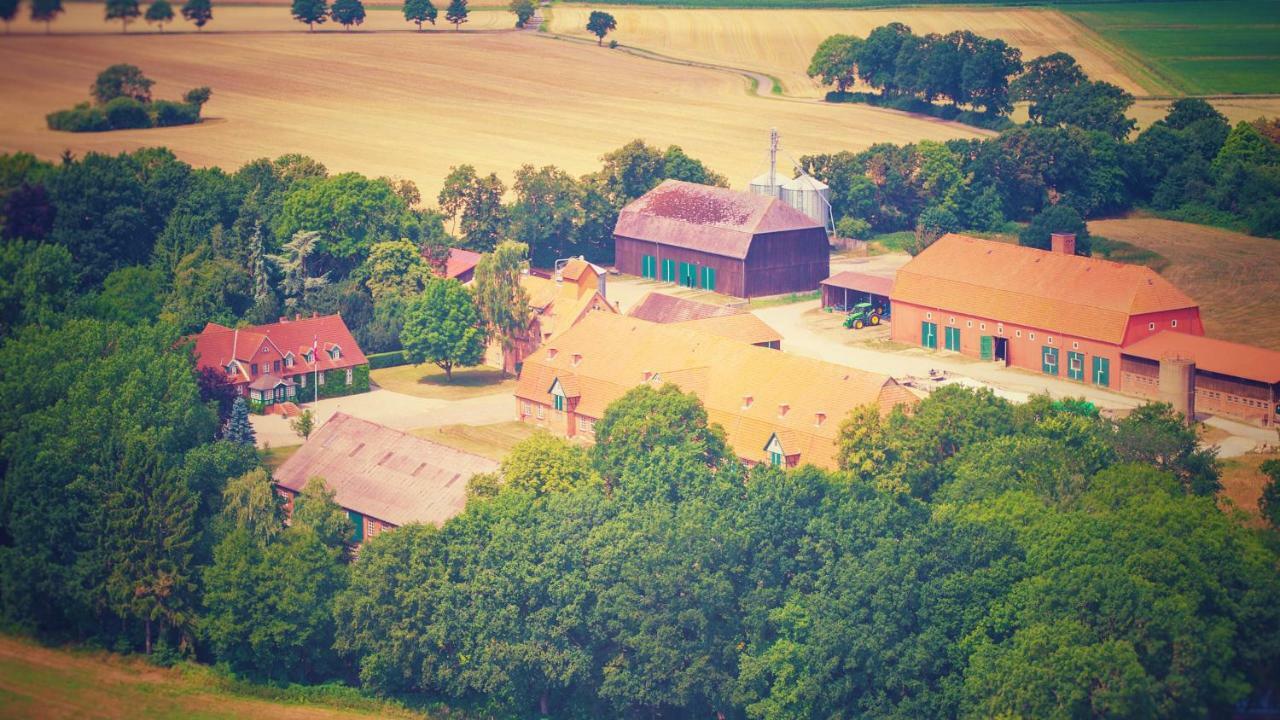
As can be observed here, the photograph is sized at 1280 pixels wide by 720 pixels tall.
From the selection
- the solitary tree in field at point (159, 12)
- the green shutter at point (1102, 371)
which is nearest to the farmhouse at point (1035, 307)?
the green shutter at point (1102, 371)

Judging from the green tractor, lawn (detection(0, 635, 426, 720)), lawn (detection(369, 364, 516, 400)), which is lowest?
lawn (detection(0, 635, 426, 720))

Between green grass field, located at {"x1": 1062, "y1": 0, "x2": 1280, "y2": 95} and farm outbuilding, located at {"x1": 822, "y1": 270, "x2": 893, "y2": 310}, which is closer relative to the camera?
farm outbuilding, located at {"x1": 822, "y1": 270, "x2": 893, "y2": 310}

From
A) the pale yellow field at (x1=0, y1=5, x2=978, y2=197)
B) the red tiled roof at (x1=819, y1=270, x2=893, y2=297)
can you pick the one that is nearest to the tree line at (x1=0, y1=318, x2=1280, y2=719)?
the pale yellow field at (x1=0, y1=5, x2=978, y2=197)

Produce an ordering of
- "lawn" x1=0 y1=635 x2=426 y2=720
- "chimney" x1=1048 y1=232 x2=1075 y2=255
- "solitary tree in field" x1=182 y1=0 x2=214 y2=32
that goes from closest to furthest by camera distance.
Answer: "lawn" x1=0 y1=635 x2=426 y2=720, "solitary tree in field" x1=182 y1=0 x2=214 y2=32, "chimney" x1=1048 y1=232 x2=1075 y2=255

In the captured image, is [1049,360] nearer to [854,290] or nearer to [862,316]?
[862,316]

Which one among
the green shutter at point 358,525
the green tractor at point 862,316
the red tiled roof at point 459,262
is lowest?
the green shutter at point 358,525

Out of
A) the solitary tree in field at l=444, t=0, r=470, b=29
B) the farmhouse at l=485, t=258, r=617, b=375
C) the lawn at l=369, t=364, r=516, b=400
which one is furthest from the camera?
the solitary tree in field at l=444, t=0, r=470, b=29

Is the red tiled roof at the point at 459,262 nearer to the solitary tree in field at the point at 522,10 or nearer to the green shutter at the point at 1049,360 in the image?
the solitary tree in field at the point at 522,10

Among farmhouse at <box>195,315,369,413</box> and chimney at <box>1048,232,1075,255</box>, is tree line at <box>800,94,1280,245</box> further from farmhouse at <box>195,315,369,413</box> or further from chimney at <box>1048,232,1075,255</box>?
farmhouse at <box>195,315,369,413</box>
